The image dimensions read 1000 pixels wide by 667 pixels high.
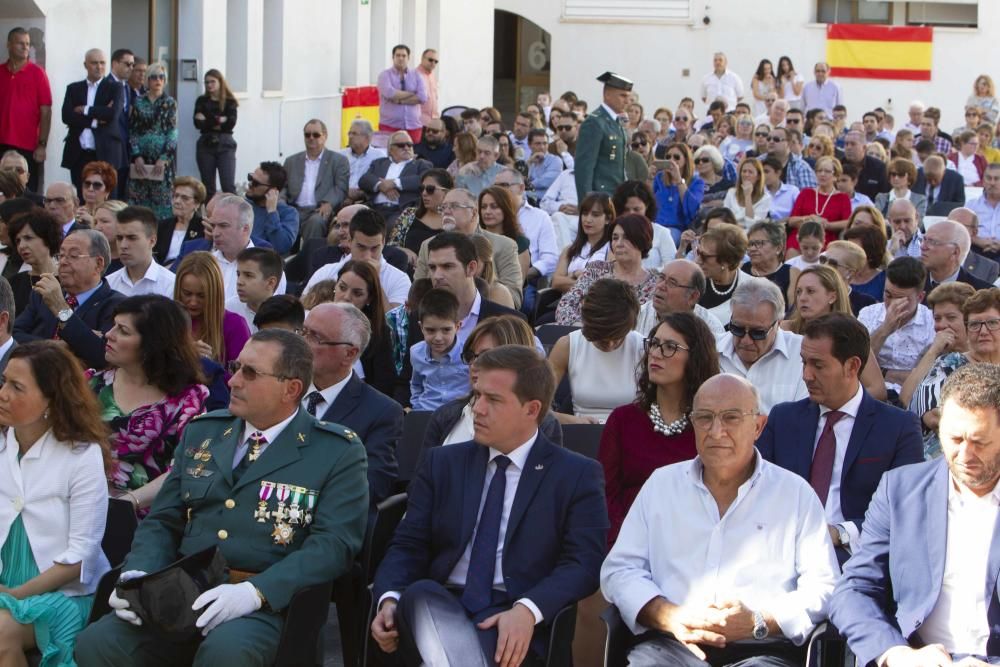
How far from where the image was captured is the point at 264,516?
468 cm

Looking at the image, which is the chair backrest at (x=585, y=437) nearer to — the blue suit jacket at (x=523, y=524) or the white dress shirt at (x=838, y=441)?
the white dress shirt at (x=838, y=441)

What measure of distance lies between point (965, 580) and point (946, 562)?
7 cm

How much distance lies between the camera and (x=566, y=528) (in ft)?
15.0

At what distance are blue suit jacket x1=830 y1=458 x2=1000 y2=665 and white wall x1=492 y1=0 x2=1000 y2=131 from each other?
2650 centimetres

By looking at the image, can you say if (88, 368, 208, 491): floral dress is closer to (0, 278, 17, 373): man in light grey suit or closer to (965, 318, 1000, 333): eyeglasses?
(0, 278, 17, 373): man in light grey suit

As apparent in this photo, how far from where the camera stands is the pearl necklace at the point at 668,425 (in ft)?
17.3

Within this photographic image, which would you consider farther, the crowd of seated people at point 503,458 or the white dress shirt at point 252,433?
the white dress shirt at point 252,433

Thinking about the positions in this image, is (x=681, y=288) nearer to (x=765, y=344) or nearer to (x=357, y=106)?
(x=765, y=344)

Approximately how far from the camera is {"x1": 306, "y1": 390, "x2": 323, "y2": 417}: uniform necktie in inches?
221

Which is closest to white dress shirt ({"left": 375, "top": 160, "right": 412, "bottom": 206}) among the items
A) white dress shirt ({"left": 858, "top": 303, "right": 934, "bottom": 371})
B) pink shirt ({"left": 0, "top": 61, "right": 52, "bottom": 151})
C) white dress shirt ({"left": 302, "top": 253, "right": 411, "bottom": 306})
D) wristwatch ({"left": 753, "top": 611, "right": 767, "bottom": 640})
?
pink shirt ({"left": 0, "top": 61, "right": 52, "bottom": 151})

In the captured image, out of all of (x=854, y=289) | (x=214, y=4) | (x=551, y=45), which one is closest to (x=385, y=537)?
(x=854, y=289)

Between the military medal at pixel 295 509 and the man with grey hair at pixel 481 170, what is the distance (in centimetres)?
790

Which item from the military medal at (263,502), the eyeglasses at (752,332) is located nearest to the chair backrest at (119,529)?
the military medal at (263,502)

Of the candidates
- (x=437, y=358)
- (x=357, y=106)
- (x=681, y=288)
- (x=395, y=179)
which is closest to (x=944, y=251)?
(x=681, y=288)
